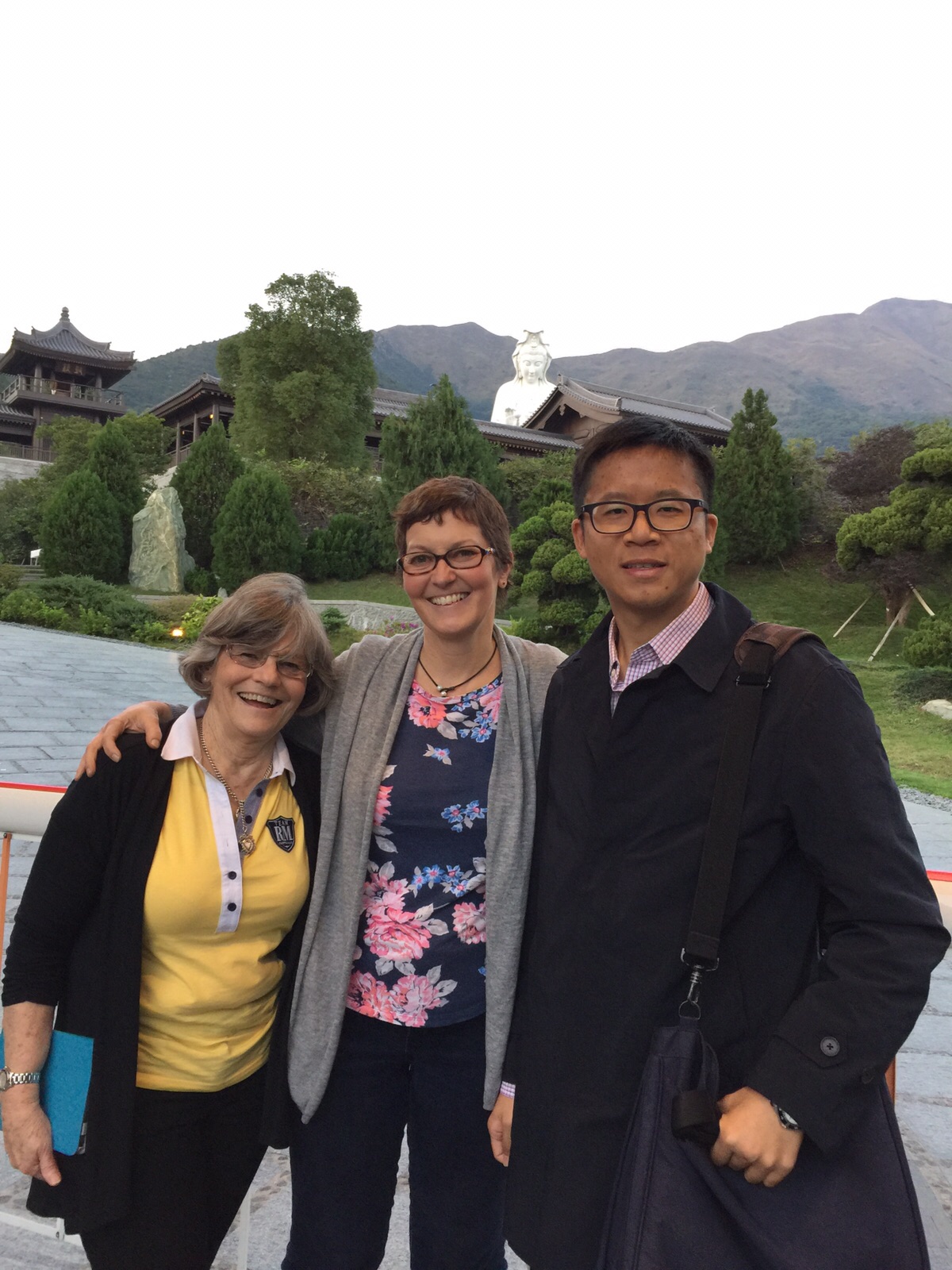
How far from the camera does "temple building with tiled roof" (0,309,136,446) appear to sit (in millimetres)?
34875

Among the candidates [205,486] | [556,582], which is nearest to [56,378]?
[205,486]

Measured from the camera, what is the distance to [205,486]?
1919cm

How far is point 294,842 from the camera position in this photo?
1449 millimetres

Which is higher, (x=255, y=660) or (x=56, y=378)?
(x=56, y=378)

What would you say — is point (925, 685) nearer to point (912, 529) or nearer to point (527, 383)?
point (912, 529)

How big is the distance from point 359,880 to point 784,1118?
2.29 feet

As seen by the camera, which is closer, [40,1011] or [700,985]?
[700,985]

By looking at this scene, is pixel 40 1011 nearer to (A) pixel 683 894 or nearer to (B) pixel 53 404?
(A) pixel 683 894

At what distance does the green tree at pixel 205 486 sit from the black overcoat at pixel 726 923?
61.2 feet

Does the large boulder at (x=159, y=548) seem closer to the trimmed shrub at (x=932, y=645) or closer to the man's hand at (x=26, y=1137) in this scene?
the trimmed shrub at (x=932, y=645)

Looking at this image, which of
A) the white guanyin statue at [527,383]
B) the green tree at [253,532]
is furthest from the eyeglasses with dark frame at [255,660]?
the white guanyin statue at [527,383]

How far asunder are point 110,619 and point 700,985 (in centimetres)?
1492

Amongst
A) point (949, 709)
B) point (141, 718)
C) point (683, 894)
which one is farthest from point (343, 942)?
point (949, 709)

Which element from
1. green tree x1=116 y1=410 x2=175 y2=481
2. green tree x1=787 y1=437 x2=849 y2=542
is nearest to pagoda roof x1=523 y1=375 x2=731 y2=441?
green tree x1=787 y1=437 x2=849 y2=542
